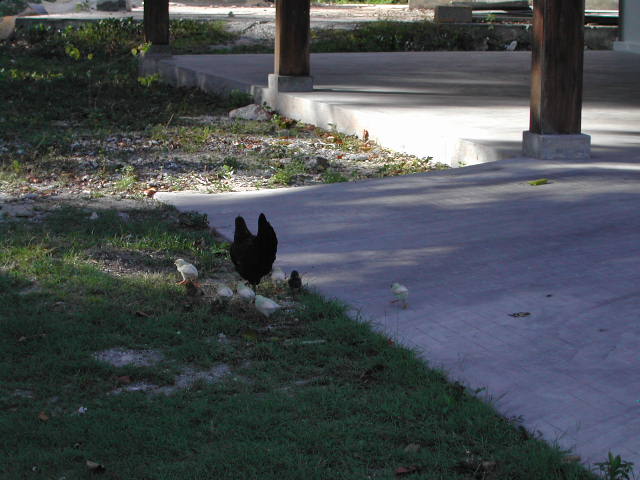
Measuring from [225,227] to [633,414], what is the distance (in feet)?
10.7

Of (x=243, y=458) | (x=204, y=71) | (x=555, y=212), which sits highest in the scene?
(x=204, y=71)

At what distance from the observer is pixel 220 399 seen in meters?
3.69

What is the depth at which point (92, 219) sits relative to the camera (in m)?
6.37

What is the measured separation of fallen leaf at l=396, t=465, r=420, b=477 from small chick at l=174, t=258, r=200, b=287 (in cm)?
207

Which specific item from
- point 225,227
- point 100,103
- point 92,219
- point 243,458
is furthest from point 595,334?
point 100,103

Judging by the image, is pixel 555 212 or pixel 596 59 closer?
pixel 555 212

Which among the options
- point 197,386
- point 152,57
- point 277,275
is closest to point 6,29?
point 152,57

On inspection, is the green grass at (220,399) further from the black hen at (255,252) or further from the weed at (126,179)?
the weed at (126,179)

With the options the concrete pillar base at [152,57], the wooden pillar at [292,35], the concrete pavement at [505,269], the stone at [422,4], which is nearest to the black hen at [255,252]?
the concrete pavement at [505,269]

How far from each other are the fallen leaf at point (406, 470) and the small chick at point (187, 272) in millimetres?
2067

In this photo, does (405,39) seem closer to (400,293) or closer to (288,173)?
(288,173)

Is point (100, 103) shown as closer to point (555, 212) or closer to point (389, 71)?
point (389, 71)

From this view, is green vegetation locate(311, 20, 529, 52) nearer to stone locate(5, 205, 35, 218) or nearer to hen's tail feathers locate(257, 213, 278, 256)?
stone locate(5, 205, 35, 218)

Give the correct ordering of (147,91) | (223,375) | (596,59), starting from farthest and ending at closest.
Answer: (596,59)
(147,91)
(223,375)
